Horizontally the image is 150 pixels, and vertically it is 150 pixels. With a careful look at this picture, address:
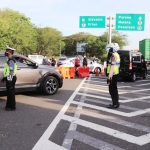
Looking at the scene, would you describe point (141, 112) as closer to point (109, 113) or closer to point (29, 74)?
point (109, 113)

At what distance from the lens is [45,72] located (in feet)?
28.4

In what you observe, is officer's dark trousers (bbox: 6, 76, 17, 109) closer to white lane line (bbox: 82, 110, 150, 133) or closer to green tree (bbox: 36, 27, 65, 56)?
white lane line (bbox: 82, 110, 150, 133)

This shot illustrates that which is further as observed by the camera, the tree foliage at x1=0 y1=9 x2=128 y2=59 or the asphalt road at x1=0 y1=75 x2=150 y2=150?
the tree foliage at x1=0 y1=9 x2=128 y2=59

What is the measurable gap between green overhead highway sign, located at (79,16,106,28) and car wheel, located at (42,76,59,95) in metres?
16.4

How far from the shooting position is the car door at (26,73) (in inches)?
316

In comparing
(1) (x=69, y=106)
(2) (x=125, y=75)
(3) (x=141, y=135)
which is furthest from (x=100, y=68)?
(3) (x=141, y=135)

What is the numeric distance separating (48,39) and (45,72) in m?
56.8

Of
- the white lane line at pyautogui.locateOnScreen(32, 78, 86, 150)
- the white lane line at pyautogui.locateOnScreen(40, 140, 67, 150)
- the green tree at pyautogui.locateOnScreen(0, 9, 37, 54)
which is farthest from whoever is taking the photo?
the green tree at pyautogui.locateOnScreen(0, 9, 37, 54)

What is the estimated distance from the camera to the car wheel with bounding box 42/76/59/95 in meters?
8.69

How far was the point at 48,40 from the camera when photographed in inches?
2539

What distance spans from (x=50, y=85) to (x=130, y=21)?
17.4 meters

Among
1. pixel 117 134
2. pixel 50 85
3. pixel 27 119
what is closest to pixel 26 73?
pixel 50 85

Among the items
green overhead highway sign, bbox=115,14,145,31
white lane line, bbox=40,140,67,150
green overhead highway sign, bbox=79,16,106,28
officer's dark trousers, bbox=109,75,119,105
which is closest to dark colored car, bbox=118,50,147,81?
officer's dark trousers, bbox=109,75,119,105

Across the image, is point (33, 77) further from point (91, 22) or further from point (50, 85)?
point (91, 22)
